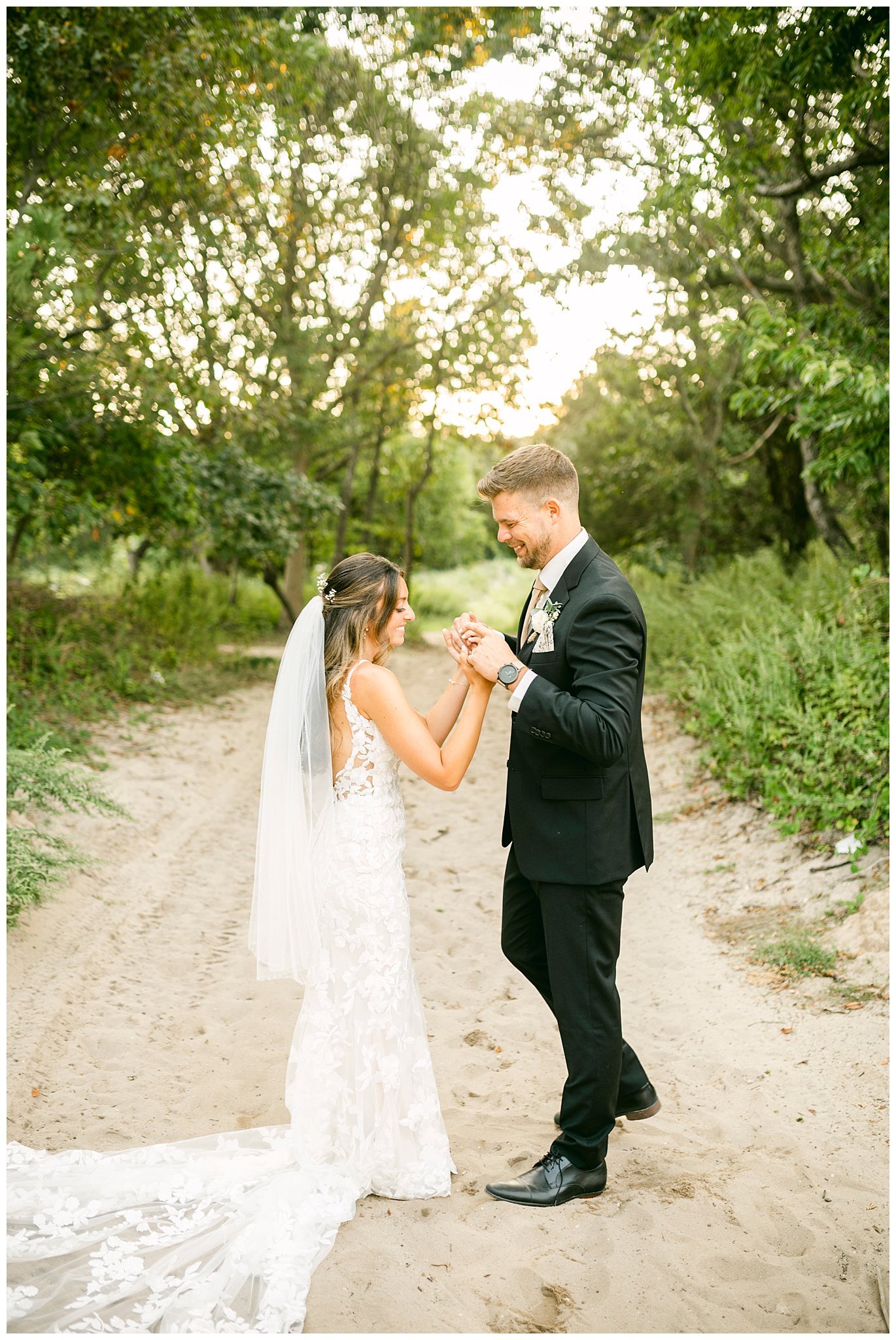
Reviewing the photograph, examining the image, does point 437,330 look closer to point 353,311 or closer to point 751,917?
point 353,311

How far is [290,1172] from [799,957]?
3.00 meters

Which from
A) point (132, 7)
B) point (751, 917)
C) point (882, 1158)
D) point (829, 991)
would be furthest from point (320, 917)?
point (132, 7)

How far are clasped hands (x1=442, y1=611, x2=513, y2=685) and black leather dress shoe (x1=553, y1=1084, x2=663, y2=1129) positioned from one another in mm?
1687

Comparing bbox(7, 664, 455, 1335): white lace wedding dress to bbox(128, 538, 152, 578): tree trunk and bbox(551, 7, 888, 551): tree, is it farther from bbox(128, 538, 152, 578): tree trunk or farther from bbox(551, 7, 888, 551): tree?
bbox(128, 538, 152, 578): tree trunk

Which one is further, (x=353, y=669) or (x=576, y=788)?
(x=353, y=669)

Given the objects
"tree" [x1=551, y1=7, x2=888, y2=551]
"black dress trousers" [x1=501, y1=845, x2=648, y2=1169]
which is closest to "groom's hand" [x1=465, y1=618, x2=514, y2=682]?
"black dress trousers" [x1=501, y1=845, x2=648, y2=1169]

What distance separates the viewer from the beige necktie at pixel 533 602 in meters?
3.28

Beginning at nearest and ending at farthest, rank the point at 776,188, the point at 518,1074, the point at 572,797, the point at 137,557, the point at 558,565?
the point at 572,797 < the point at 558,565 < the point at 518,1074 < the point at 776,188 < the point at 137,557

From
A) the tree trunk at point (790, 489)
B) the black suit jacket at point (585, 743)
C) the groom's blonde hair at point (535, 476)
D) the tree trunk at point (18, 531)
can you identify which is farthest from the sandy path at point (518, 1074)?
the tree trunk at point (790, 489)

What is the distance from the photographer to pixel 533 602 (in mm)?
3408

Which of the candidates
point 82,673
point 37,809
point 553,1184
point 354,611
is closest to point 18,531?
point 82,673

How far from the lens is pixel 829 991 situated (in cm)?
466

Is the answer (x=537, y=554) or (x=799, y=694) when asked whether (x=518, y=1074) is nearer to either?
(x=537, y=554)

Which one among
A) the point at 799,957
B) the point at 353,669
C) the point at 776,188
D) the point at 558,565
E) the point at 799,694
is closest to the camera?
the point at 558,565
